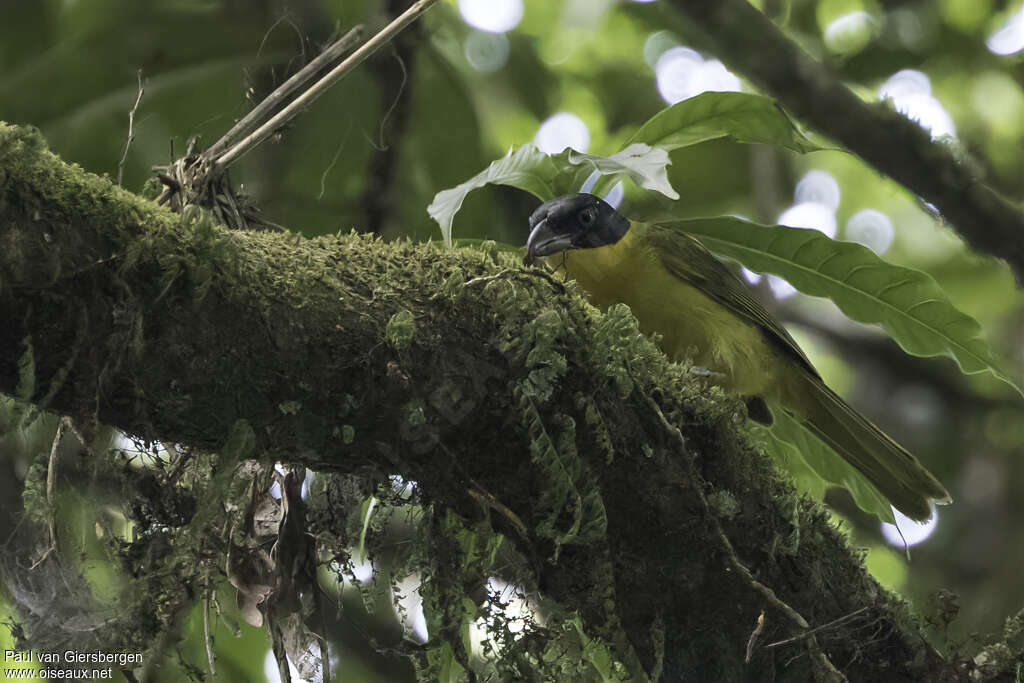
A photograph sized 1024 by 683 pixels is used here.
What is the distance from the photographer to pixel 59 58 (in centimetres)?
342

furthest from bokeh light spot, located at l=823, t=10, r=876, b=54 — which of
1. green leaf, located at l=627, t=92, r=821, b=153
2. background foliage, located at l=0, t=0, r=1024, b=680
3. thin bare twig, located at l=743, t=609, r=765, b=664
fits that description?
thin bare twig, located at l=743, t=609, r=765, b=664

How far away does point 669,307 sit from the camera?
9.81ft

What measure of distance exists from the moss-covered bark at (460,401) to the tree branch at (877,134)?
3.58ft

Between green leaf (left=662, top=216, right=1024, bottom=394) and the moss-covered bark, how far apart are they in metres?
0.67

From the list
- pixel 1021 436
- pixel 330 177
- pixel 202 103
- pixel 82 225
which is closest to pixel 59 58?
pixel 202 103

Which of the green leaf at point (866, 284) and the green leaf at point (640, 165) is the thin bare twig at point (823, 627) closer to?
the green leaf at point (866, 284)

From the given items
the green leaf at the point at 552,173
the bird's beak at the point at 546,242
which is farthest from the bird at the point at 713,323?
the green leaf at the point at 552,173

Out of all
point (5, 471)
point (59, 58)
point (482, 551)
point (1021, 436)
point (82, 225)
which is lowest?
point (482, 551)

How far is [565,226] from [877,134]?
3.10 feet

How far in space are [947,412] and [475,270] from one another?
4.67m

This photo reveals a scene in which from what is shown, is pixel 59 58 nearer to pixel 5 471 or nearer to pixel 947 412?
pixel 5 471

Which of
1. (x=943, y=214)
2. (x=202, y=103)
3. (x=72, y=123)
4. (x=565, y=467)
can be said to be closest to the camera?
(x=565, y=467)

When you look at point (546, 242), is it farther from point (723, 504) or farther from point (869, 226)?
point (869, 226)

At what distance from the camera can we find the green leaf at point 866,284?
8.30ft
